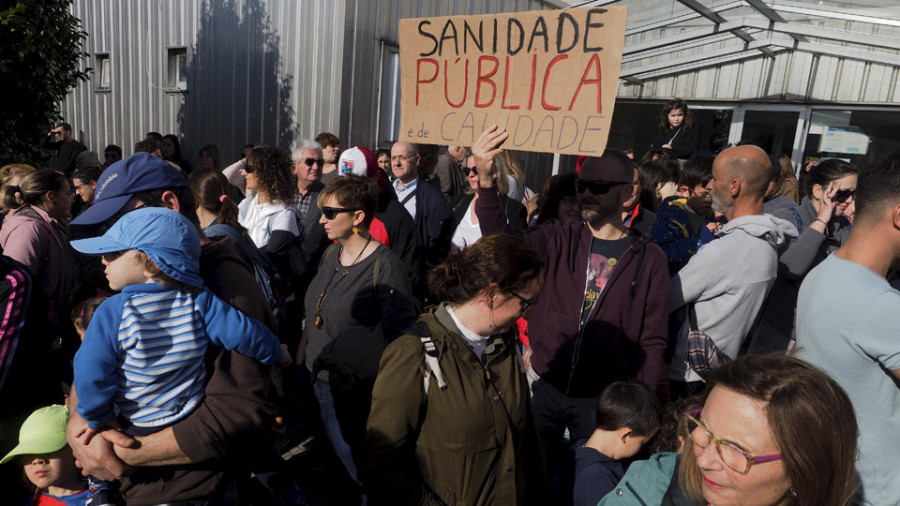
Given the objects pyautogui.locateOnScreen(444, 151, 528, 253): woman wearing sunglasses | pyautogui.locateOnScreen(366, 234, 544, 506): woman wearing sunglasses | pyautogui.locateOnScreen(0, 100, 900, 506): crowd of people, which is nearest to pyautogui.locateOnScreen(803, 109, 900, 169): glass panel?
pyautogui.locateOnScreen(0, 100, 900, 506): crowd of people

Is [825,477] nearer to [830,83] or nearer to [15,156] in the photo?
[15,156]

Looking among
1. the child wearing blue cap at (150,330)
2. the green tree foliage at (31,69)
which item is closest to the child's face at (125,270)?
the child wearing blue cap at (150,330)

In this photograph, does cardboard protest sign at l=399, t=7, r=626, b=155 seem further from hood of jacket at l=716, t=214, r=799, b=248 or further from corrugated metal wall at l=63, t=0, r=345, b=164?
corrugated metal wall at l=63, t=0, r=345, b=164

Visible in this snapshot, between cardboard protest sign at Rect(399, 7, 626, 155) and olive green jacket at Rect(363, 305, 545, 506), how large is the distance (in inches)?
44.2

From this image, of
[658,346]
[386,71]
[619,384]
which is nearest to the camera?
[619,384]

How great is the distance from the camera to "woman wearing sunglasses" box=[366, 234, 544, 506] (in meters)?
1.93

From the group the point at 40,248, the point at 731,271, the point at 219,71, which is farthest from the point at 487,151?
the point at 219,71

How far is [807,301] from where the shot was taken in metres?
2.12

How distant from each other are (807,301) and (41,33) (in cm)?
829

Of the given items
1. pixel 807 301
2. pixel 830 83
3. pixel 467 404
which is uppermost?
pixel 830 83

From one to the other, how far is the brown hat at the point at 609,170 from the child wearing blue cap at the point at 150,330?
1861mm

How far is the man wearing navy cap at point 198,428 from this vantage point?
1877mm

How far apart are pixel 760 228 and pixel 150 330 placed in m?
2.76

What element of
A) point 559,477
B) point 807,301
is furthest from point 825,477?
point 559,477
